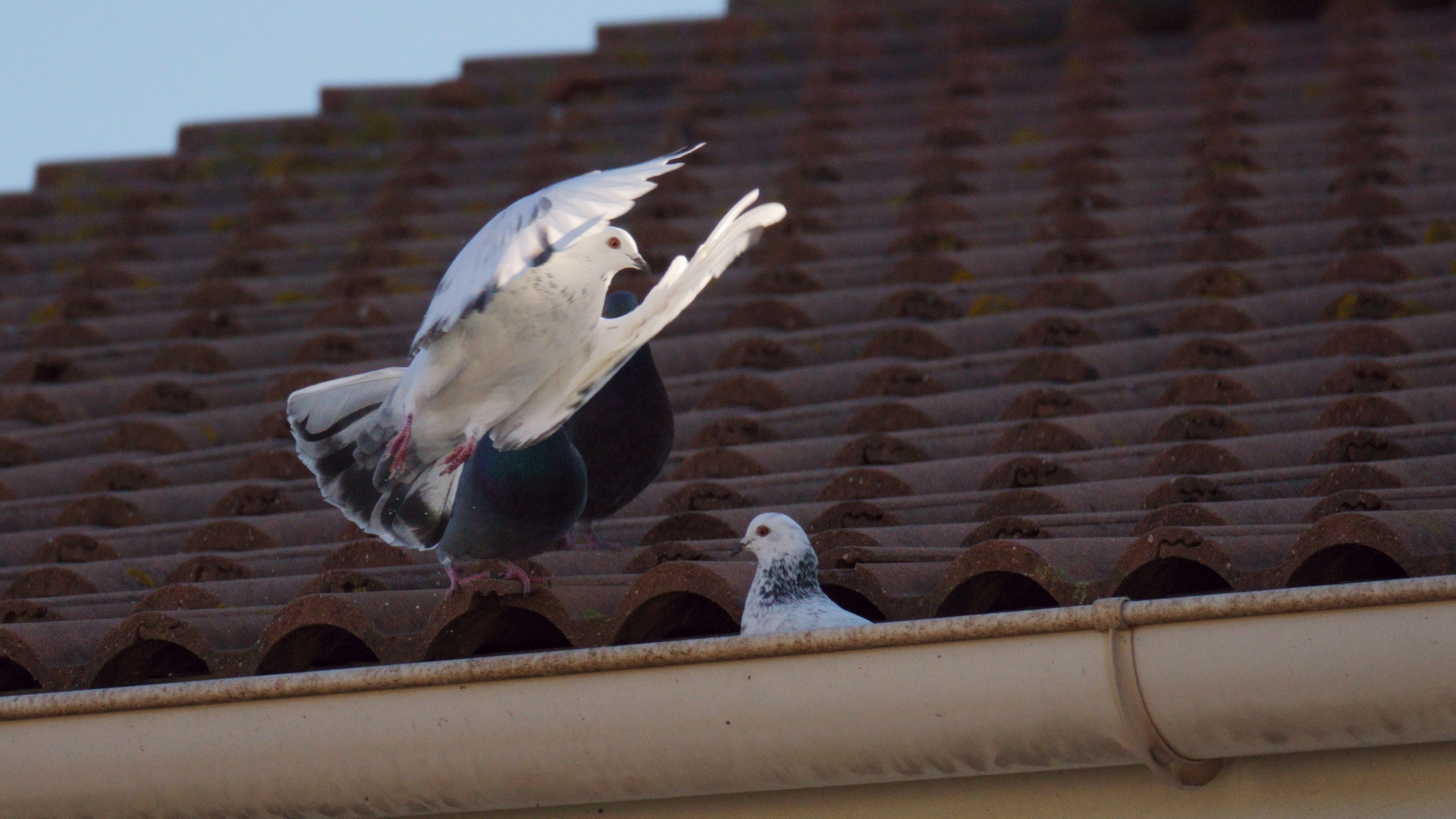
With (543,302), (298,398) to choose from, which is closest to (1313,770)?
(543,302)

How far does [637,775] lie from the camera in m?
2.18

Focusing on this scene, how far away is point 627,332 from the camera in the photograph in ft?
8.27

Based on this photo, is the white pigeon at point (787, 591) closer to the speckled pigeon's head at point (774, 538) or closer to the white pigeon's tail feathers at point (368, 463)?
the speckled pigeon's head at point (774, 538)

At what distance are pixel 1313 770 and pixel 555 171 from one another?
12.0 ft

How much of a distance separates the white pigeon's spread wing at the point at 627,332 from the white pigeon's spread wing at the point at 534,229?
6.1 inches

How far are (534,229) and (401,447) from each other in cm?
60

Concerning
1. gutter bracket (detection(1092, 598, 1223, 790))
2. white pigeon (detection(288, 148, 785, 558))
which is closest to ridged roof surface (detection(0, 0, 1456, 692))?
white pigeon (detection(288, 148, 785, 558))

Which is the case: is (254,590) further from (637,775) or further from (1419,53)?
(1419,53)

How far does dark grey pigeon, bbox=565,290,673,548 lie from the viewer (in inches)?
116

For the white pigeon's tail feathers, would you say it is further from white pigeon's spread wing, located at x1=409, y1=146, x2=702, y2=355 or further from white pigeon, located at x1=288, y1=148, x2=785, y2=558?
white pigeon's spread wing, located at x1=409, y1=146, x2=702, y2=355

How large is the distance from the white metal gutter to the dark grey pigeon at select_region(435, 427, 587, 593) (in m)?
0.40

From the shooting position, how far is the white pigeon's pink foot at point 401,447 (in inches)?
106

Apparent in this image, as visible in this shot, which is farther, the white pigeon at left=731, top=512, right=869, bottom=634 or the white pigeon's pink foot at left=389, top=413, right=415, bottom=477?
the white pigeon's pink foot at left=389, top=413, right=415, bottom=477

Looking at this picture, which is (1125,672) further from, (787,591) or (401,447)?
(401,447)
